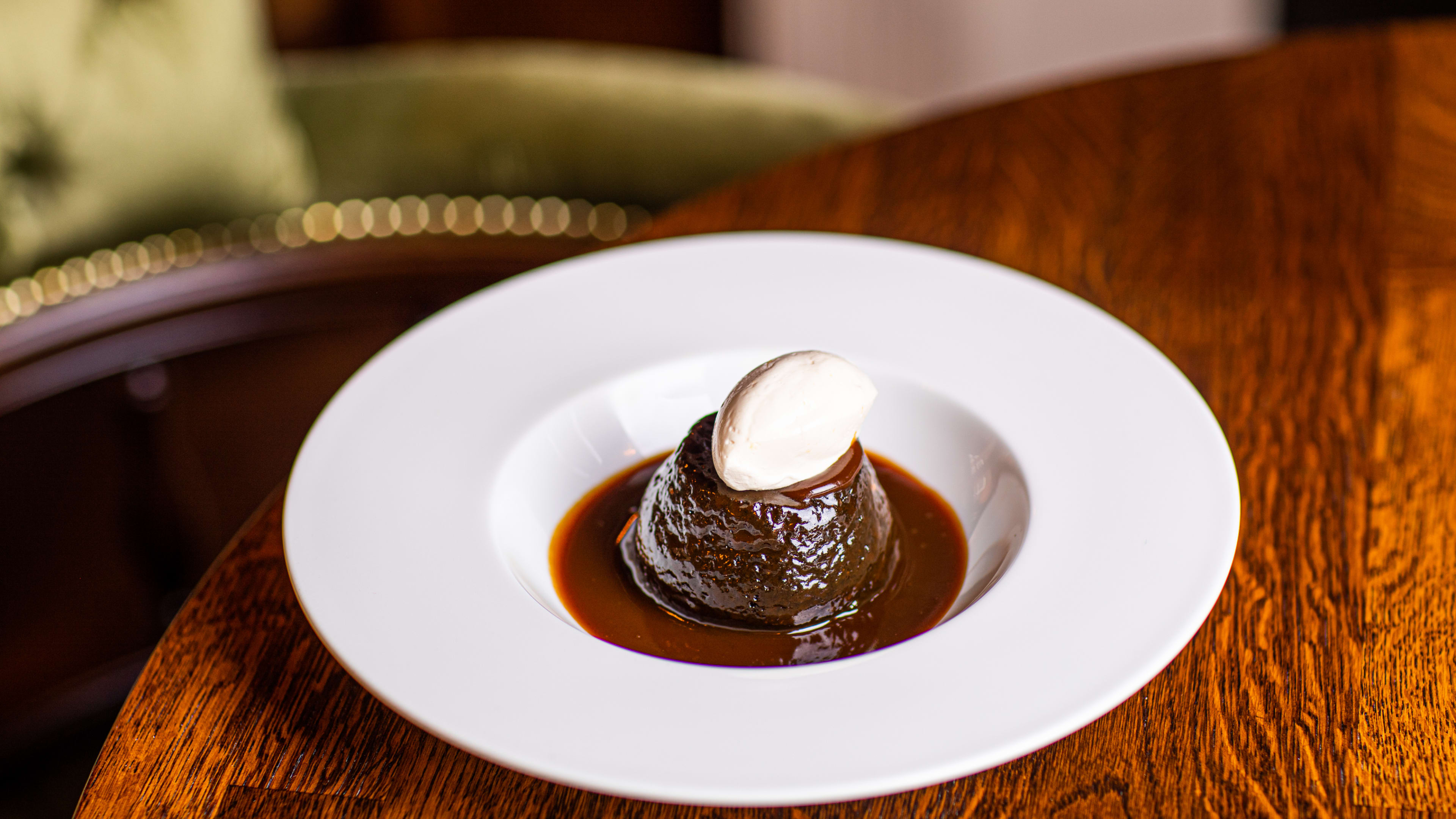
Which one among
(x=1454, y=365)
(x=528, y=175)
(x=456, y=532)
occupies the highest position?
(x=456, y=532)

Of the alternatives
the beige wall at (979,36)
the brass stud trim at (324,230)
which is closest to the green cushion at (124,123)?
the brass stud trim at (324,230)

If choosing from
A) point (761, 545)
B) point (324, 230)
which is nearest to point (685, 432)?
point (761, 545)

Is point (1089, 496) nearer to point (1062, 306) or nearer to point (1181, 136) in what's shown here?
point (1062, 306)

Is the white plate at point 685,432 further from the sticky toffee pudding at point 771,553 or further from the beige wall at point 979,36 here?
the beige wall at point 979,36

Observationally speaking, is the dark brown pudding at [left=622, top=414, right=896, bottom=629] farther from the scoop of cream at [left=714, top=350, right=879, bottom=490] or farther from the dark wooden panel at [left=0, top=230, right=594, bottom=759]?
the dark wooden panel at [left=0, top=230, right=594, bottom=759]

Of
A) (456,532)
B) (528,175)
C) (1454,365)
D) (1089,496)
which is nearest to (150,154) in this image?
(528,175)

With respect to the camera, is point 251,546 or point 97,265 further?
point 97,265

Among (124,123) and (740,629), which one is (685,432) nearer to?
(740,629)
